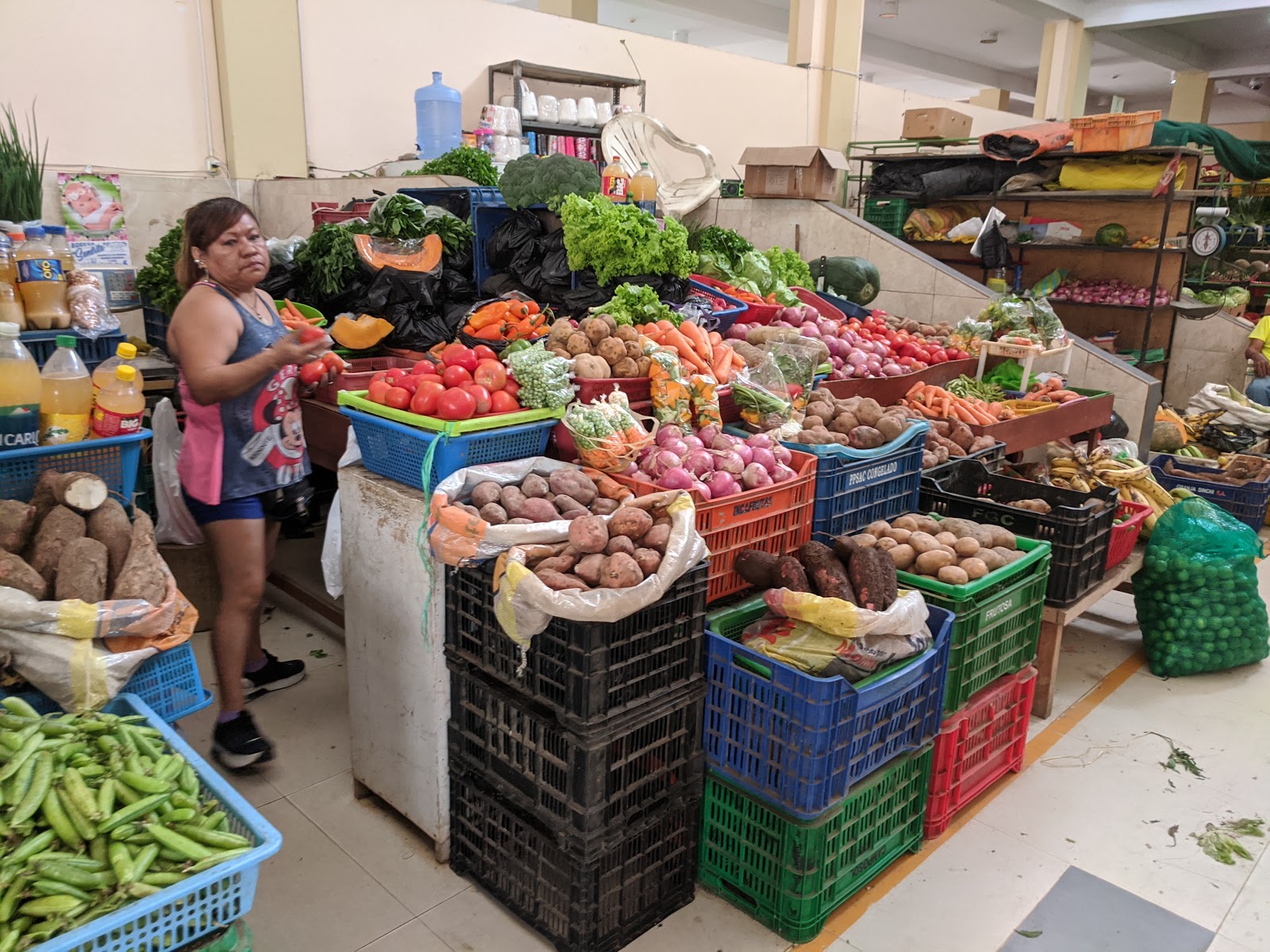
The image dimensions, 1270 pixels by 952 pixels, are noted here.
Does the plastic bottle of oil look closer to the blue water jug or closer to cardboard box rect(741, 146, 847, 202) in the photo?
the blue water jug

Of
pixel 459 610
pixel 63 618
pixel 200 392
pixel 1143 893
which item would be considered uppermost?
pixel 200 392

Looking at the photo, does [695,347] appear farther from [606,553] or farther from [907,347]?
[907,347]

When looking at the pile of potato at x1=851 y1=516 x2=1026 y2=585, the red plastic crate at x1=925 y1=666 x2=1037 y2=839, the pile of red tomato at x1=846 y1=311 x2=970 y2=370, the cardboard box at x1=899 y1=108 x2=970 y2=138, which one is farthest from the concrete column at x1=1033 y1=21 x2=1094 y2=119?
the red plastic crate at x1=925 y1=666 x2=1037 y2=839

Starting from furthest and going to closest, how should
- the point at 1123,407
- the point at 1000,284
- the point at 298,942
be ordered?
the point at 1000,284 < the point at 1123,407 < the point at 298,942

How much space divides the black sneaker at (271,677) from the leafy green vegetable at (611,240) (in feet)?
7.18

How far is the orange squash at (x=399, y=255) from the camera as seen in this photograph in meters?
4.34

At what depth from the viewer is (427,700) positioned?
103 inches

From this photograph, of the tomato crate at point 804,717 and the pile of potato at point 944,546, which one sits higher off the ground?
the pile of potato at point 944,546

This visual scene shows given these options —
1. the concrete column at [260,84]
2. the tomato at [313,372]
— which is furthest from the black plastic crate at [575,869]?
the concrete column at [260,84]

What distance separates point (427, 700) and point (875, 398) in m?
2.71

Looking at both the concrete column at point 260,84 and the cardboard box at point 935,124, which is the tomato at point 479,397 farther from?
the cardboard box at point 935,124

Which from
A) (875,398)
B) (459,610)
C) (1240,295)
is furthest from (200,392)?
(1240,295)

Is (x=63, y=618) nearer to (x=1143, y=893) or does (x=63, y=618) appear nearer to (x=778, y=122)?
(x=1143, y=893)

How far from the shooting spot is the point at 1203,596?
396 centimetres
